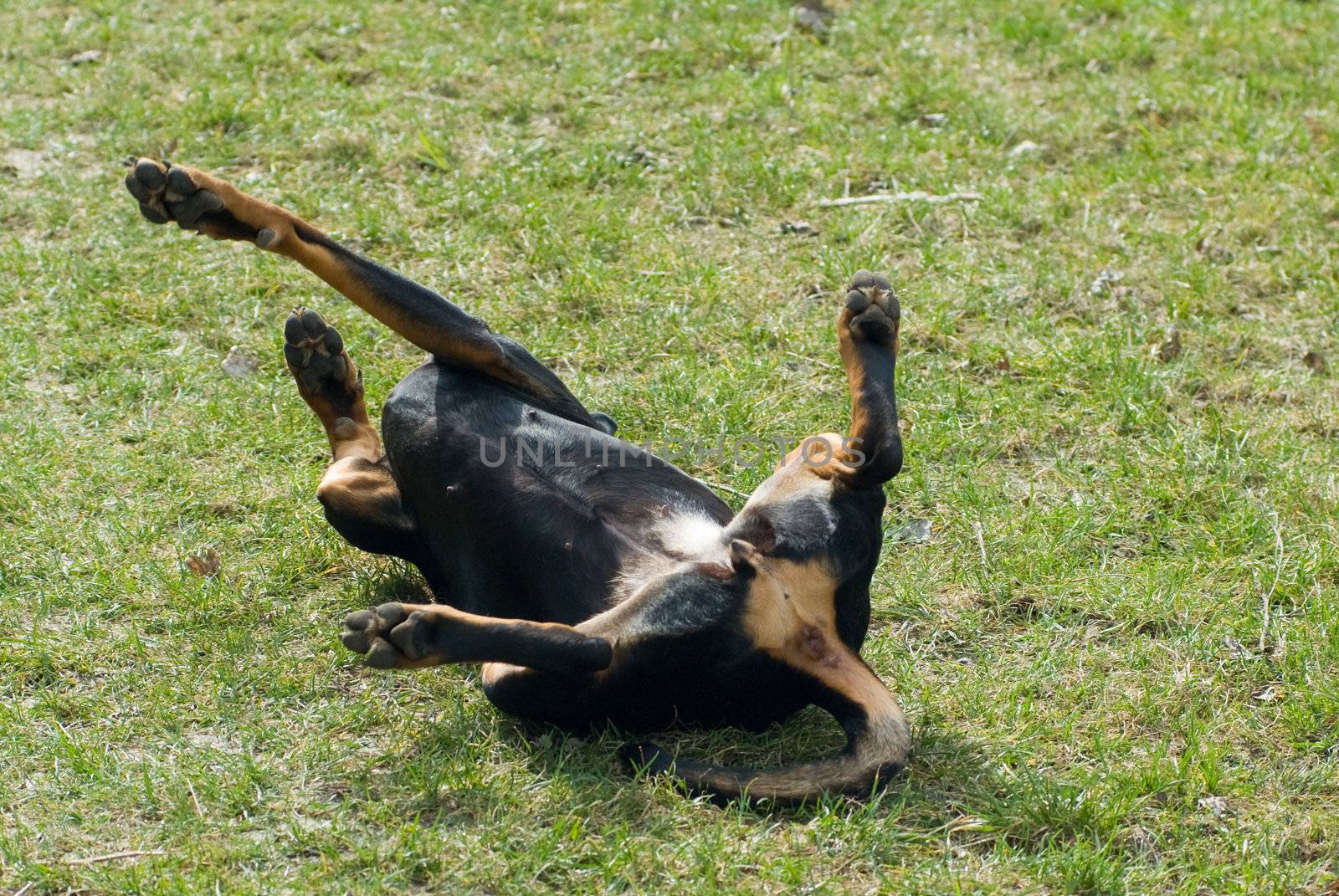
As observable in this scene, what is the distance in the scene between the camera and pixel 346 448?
15.1 ft

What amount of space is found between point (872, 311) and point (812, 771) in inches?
58.6

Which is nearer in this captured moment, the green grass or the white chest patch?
the green grass

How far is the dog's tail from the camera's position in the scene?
138 inches

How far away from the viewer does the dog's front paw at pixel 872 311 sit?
14.5 ft

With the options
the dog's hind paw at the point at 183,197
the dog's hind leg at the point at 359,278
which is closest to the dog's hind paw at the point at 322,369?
the dog's hind leg at the point at 359,278

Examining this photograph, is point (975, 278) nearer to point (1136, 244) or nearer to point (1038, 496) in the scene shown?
point (1136, 244)

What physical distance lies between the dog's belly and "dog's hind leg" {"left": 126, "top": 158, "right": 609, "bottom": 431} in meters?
0.07

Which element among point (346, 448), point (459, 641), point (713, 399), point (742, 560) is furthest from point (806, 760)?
point (713, 399)

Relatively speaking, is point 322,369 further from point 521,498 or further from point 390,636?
point 390,636

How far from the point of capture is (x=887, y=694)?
373 centimetres

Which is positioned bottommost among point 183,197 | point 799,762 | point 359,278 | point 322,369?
point 799,762

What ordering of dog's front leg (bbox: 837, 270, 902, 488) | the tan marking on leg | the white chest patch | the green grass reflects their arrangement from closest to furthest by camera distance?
the green grass → the tan marking on leg → the white chest patch → dog's front leg (bbox: 837, 270, 902, 488)

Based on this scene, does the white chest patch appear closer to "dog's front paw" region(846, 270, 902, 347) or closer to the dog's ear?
the dog's ear

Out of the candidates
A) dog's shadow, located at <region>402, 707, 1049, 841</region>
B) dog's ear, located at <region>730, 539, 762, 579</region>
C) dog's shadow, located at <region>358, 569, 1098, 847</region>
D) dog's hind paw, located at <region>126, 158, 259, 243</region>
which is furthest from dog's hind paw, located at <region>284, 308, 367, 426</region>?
dog's ear, located at <region>730, 539, 762, 579</region>
